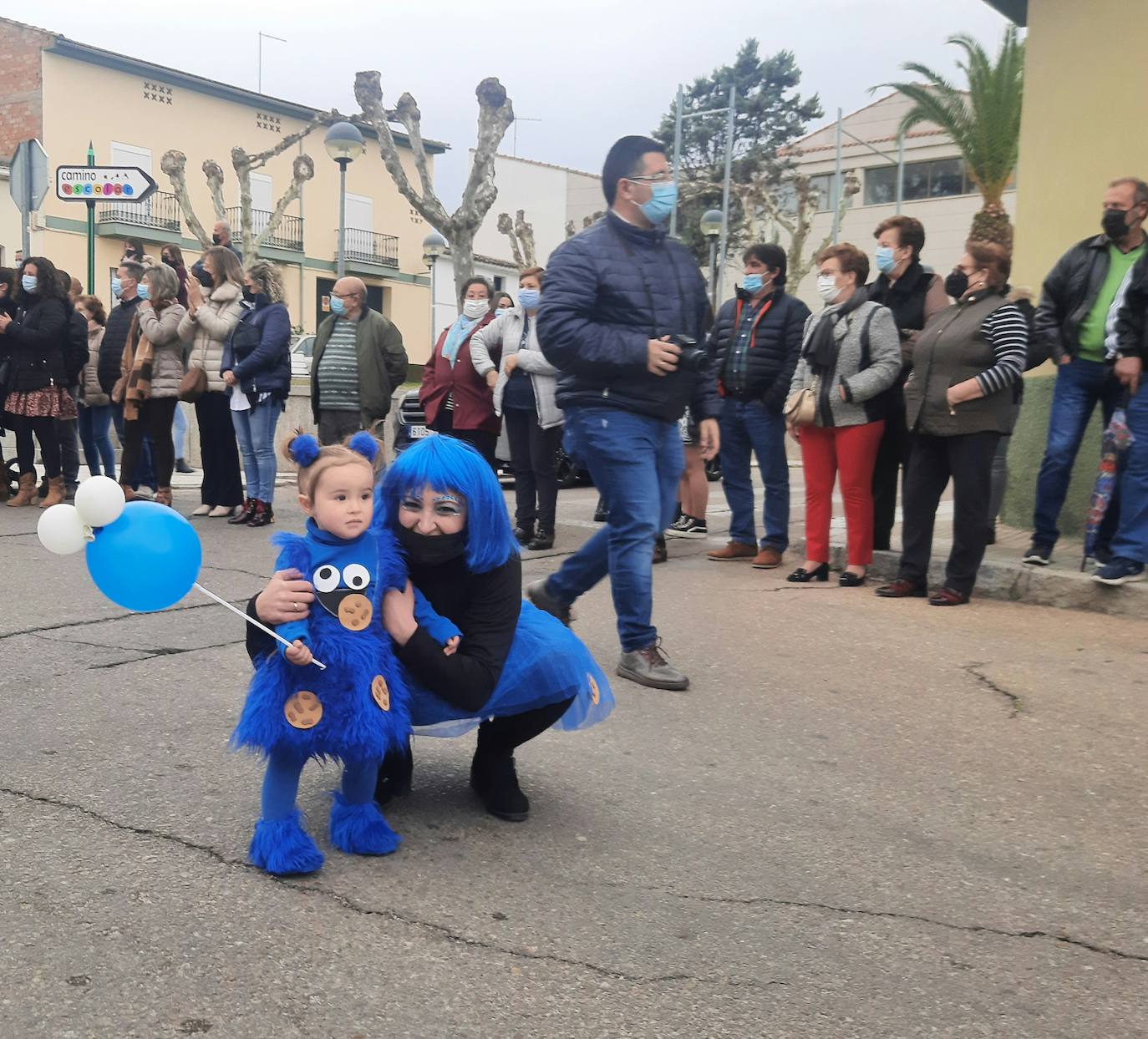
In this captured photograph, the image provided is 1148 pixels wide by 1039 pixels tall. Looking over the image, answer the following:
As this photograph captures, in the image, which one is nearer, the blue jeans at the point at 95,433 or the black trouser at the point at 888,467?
the black trouser at the point at 888,467

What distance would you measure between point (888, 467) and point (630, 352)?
10.5 ft

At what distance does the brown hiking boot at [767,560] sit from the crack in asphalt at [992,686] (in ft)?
8.01

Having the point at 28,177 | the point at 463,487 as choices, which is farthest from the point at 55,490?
the point at 463,487

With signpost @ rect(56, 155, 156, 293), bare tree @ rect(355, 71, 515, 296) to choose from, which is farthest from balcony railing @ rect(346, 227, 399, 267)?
signpost @ rect(56, 155, 156, 293)

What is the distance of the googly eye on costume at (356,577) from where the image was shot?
2.98 metres

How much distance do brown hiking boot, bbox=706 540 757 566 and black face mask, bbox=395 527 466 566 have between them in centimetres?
493

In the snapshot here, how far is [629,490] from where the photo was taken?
477 centimetres

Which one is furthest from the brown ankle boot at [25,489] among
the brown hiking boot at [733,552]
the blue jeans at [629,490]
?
the blue jeans at [629,490]

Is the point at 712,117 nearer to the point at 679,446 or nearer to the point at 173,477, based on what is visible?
the point at 173,477

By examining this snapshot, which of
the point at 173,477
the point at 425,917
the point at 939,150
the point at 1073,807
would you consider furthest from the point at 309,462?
the point at 939,150

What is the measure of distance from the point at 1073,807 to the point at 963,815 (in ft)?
1.14

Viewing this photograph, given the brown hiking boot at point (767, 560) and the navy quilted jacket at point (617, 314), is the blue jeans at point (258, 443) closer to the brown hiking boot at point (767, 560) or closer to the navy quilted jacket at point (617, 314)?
the brown hiking boot at point (767, 560)

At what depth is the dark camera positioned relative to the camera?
4.80 meters

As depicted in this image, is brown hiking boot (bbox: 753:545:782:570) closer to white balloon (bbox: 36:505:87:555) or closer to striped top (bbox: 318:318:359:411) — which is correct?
striped top (bbox: 318:318:359:411)
